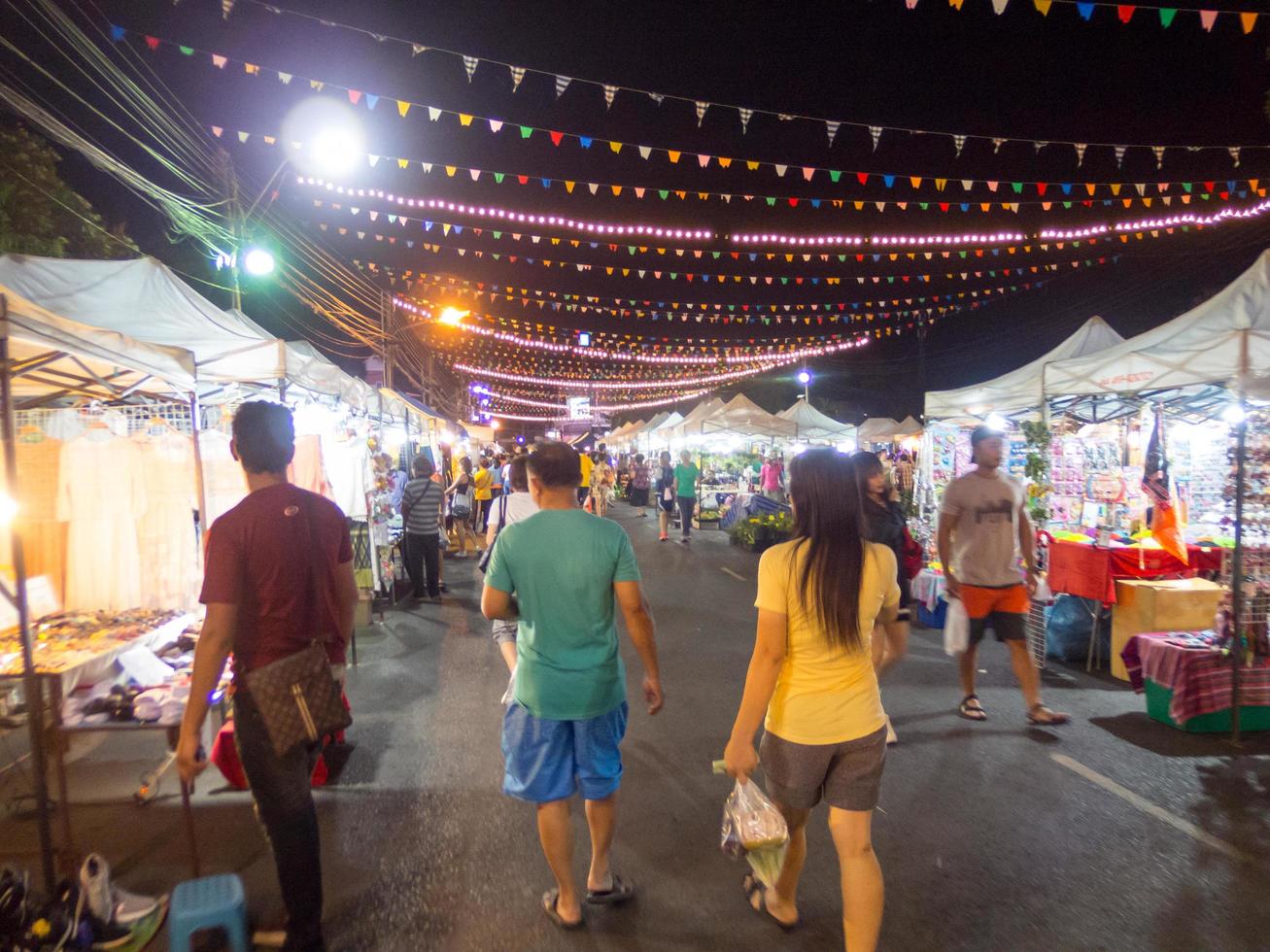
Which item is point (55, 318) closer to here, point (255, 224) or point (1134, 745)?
point (1134, 745)

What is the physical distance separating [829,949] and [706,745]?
2.03 meters

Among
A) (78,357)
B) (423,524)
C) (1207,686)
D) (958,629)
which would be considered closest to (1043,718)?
(958,629)

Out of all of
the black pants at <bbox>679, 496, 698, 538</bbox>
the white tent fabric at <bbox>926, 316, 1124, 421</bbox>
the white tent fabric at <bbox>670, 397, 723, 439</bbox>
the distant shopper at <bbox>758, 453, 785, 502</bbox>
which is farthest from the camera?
the white tent fabric at <bbox>670, 397, 723, 439</bbox>

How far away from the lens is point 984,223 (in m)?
11.3

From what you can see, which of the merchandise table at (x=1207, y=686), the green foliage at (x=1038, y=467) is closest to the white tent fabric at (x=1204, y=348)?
the green foliage at (x=1038, y=467)

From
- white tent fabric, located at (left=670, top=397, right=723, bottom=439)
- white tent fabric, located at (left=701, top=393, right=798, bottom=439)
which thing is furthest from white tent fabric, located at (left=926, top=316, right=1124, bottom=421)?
white tent fabric, located at (left=670, top=397, right=723, bottom=439)

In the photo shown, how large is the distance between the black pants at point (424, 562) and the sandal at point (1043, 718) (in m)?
6.88

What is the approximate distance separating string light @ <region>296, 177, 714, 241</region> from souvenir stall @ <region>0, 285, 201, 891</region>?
528cm

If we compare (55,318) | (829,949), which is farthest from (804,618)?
(55,318)

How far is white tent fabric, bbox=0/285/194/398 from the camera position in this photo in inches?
120

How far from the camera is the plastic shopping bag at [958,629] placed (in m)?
5.01

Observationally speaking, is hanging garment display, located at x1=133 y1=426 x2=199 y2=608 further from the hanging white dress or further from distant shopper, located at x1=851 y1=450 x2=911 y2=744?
distant shopper, located at x1=851 y1=450 x2=911 y2=744

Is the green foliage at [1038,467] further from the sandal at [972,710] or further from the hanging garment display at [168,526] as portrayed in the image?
the hanging garment display at [168,526]

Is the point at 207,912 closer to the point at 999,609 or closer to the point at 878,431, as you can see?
the point at 999,609
